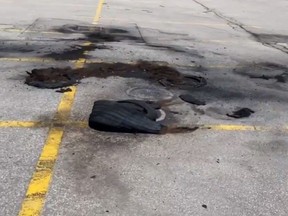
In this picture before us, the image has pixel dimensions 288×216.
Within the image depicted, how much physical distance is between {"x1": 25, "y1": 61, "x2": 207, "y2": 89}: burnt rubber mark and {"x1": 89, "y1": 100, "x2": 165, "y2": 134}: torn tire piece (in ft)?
4.83

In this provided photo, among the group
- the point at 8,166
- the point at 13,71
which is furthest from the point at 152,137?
the point at 13,71

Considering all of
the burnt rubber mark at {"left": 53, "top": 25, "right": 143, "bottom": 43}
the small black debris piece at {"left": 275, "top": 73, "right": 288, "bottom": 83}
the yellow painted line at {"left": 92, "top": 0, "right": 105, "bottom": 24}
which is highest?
the small black debris piece at {"left": 275, "top": 73, "right": 288, "bottom": 83}

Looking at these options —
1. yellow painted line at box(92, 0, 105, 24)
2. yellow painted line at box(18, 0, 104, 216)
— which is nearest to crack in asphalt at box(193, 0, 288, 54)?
yellow painted line at box(92, 0, 105, 24)

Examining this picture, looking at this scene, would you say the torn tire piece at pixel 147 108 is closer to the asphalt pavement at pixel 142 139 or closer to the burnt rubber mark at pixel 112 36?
the asphalt pavement at pixel 142 139

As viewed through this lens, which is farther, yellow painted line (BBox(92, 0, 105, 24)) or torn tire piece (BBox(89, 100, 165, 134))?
yellow painted line (BBox(92, 0, 105, 24))

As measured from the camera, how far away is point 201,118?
5.78 metres

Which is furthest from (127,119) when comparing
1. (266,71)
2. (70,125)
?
(266,71)

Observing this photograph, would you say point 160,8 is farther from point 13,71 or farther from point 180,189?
point 180,189

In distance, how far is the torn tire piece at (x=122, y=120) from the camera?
5.14 meters

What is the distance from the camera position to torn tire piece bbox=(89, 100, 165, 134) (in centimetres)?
514

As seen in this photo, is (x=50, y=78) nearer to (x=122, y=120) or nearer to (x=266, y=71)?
(x=122, y=120)

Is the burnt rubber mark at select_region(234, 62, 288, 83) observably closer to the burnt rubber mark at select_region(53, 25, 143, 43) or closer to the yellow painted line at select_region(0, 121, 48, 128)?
the burnt rubber mark at select_region(53, 25, 143, 43)

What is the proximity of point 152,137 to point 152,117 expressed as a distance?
549 mm

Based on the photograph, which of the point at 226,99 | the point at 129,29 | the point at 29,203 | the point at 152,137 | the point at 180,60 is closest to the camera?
the point at 29,203
